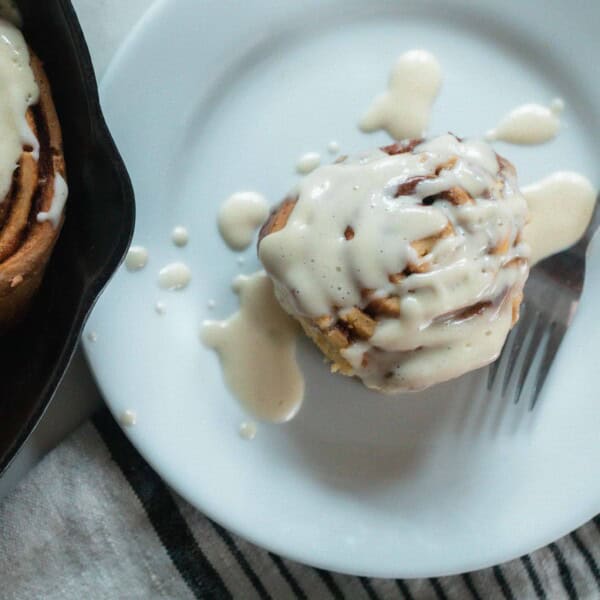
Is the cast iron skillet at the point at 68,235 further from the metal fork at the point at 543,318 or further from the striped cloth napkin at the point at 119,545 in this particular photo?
the metal fork at the point at 543,318

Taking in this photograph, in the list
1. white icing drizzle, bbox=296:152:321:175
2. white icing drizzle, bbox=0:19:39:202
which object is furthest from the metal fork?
white icing drizzle, bbox=0:19:39:202

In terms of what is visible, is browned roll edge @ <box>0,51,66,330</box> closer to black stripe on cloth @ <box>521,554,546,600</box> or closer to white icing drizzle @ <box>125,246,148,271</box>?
white icing drizzle @ <box>125,246,148,271</box>

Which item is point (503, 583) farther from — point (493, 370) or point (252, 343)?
point (252, 343)

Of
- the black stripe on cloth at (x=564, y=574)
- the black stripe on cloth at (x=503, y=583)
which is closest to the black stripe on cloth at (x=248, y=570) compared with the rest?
the black stripe on cloth at (x=503, y=583)

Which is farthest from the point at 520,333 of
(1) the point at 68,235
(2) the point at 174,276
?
(1) the point at 68,235

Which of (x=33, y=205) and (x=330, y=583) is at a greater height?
(x=33, y=205)

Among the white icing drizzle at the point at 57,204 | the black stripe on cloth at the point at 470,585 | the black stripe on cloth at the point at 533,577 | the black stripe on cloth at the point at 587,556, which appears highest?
the white icing drizzle at the point at 57,204
